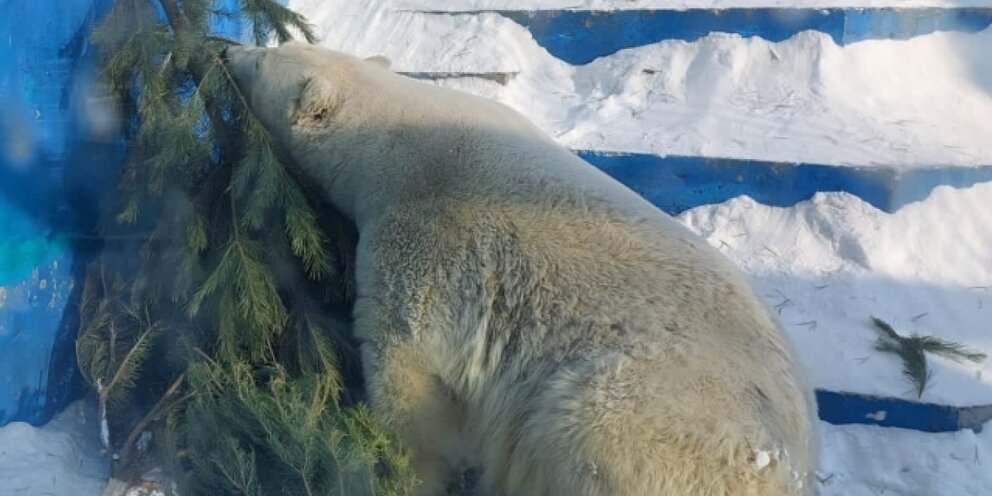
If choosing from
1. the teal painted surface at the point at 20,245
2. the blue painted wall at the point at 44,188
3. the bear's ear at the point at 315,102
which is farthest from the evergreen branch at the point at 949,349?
the teal painted surface at the point at 20,245

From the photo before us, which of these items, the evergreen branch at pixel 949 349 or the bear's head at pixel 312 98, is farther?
the evergreen branch at pixel 949 349

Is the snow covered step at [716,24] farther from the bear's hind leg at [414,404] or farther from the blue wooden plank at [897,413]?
the bear's hind leg at [414,404]

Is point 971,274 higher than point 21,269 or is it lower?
lower

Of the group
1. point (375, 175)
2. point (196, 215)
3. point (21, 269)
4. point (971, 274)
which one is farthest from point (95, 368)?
point (971, 274)

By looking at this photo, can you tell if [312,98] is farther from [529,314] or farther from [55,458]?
[55,458]

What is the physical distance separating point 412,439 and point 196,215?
1.28 meters

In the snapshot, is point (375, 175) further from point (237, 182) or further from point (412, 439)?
point (412, 439)

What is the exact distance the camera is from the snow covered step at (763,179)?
523 cm

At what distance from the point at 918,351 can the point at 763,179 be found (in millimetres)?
1403

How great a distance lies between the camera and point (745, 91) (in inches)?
247

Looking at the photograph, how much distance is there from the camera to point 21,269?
3.98m

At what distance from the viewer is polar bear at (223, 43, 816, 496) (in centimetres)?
295

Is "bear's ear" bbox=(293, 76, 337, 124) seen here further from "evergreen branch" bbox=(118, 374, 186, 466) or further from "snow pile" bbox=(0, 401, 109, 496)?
"snow pile" bbox=(0, 401, 109, 496)

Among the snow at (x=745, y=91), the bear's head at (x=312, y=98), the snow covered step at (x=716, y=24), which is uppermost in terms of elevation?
the bear's head at (x=312, y=98)
